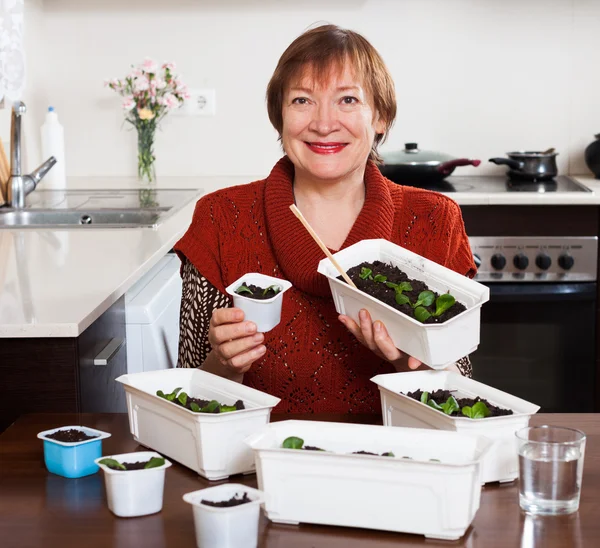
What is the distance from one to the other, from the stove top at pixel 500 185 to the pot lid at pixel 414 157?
3.2 inches

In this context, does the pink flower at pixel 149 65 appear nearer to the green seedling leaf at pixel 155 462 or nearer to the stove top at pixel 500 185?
the stove top at pixel 500 185

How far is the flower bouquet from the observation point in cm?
327

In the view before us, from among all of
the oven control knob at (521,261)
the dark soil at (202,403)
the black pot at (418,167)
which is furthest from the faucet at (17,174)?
the dark soil at (202,403)

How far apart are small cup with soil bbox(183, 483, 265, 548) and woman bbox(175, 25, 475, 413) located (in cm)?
64

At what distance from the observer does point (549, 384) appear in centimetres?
304

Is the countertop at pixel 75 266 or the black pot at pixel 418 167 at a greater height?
the black pot at pixel 418 167

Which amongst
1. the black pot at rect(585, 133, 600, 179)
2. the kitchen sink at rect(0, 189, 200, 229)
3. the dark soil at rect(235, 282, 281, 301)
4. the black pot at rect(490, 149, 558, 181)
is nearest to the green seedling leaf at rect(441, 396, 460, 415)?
the dark soil at rect(235, 282, 281, 301)

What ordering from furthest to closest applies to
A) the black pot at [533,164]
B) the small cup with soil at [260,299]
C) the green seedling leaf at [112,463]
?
1. the black pot at [533,164]
2. the small cup with soil at [260,299]
3. the green seedling leaf at [112,463]

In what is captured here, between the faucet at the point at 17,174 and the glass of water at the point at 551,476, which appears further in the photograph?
the faucet at the point at 17,174

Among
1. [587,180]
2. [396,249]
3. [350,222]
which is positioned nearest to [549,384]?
[587,180]

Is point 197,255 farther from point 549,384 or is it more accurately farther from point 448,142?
point 448,142

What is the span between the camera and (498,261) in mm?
2975

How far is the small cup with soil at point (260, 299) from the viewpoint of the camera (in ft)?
4.37

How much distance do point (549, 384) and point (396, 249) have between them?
5.78 ft
